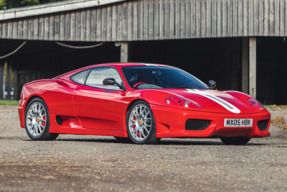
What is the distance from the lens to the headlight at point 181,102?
9.36 metres

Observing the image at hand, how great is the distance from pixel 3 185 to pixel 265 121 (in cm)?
542

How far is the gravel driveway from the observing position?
559cm

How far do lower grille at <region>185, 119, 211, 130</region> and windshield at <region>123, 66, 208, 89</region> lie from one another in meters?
1.06

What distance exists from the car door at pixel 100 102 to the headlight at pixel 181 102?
0.81 m

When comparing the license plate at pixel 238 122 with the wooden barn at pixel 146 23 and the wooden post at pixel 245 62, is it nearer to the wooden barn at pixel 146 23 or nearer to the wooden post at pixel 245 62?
the wooden barn at pixel 146 23

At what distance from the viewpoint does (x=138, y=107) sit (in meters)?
9.65

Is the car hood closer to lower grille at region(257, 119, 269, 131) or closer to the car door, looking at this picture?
lower grille at region(257, 119, 269, 131)

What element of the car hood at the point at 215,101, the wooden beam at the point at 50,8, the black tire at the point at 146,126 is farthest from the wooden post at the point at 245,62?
the black tire at the point at 146,126

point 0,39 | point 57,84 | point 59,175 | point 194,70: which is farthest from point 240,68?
point 59,175

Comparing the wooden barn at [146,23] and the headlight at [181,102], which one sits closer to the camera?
the headlight at [181,102]

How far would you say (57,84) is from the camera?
1100 centimetres

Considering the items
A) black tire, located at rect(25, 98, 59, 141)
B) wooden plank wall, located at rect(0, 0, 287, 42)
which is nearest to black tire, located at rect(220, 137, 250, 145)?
black tire, located at rect(25, 98, 59, 141)

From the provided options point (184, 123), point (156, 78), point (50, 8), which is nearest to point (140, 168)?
point (184, 123)

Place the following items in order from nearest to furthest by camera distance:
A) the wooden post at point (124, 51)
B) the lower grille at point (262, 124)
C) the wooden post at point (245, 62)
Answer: the lower grille at point (262, 124)
the wooden post at point (124, 51)
the wooden post at point (245, 62)
